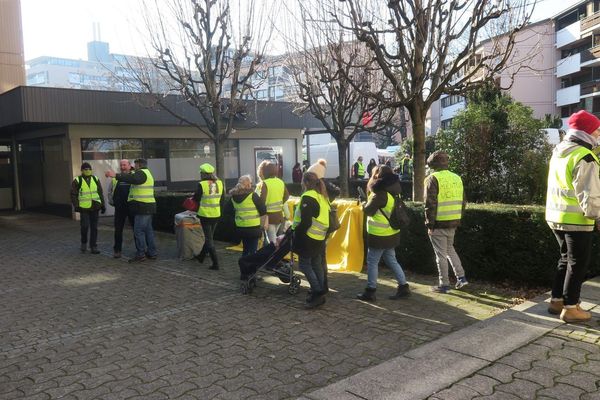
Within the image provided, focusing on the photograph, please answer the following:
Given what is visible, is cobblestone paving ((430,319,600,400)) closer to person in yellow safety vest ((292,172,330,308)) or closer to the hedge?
the hedge

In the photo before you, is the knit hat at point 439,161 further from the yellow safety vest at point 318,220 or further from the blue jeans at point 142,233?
the blue jeans at point 142,233

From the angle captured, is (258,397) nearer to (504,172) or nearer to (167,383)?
(167,383)

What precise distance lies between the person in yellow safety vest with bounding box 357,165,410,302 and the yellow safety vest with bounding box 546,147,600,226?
5.60 ft

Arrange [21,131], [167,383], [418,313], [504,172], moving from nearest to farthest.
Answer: [167,383] → [418,313] → [504,172] → [21,131]

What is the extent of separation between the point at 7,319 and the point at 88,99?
9452 mm

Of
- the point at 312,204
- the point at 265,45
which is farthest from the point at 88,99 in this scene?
the point at 312,204

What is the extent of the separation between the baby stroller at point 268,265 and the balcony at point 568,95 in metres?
48.5

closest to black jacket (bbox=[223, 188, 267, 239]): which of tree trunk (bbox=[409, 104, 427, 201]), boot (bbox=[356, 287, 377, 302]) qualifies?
boot (bbox=[356, 287, 377, 302])

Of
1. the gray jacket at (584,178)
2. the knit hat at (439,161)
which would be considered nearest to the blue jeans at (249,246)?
the knit hat at (439,161)

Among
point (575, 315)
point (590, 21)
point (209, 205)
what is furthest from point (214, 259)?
point (590, 21)

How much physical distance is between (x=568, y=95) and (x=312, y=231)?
5033 centimetres

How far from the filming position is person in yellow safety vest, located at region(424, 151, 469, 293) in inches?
240

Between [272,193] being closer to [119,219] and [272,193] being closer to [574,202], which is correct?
[119,219]

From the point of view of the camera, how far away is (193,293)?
6.64m
